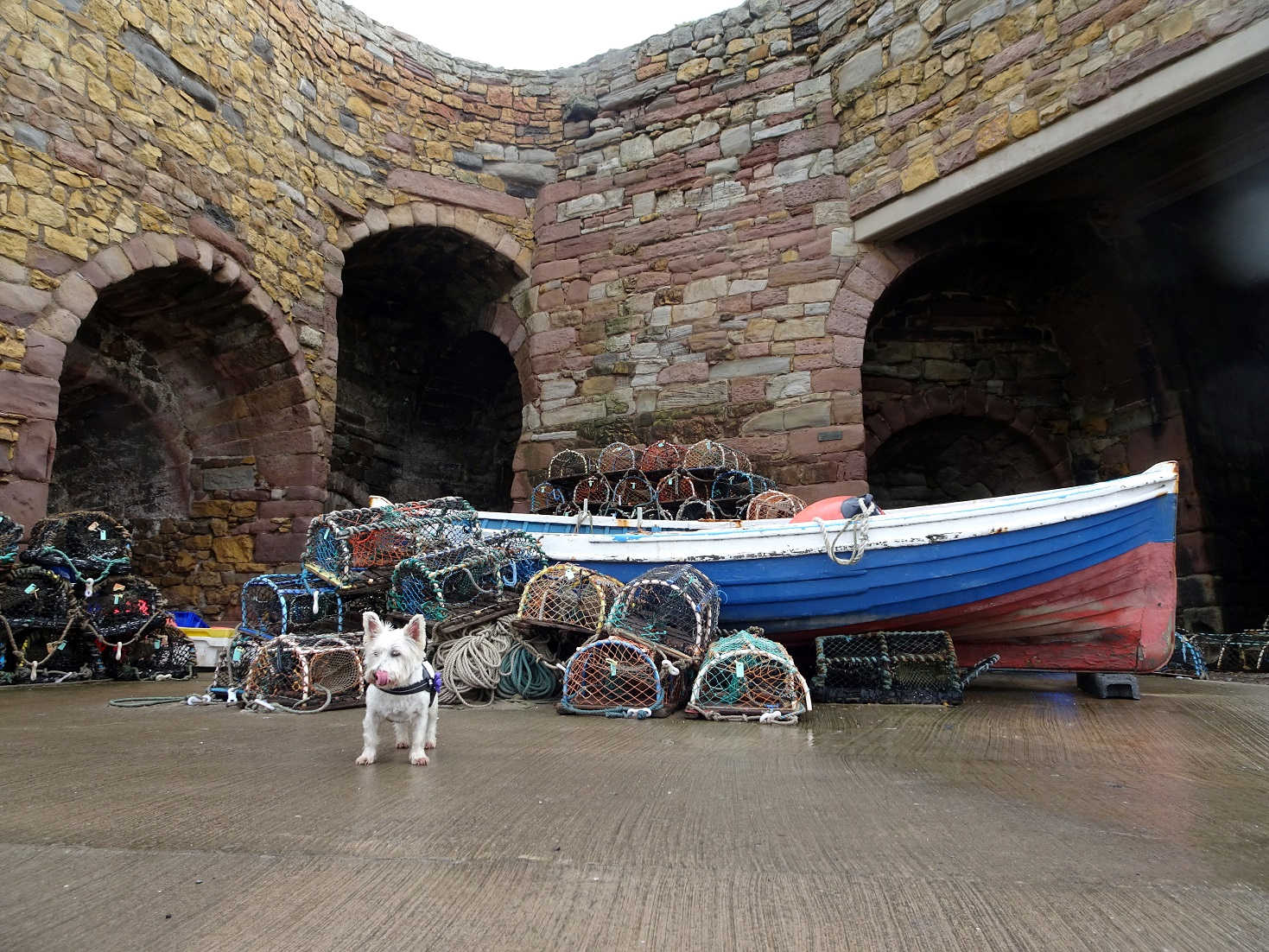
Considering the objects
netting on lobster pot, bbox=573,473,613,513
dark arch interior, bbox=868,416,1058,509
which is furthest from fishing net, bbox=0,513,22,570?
dark arch interior, bbox=868,416,1058,509

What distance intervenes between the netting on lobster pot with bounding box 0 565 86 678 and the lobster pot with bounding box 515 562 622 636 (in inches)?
125

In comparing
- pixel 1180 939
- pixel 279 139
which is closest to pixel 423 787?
pixel 1180 939

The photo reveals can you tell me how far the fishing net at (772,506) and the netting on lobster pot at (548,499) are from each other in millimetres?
1911

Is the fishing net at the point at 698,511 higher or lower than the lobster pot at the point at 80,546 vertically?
higher

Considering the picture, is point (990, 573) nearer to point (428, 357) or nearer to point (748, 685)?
point (748, 685)

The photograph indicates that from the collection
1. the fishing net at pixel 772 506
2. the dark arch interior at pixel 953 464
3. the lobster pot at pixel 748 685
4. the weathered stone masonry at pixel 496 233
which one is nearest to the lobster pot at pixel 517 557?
the lobster pot at pixel 748 685

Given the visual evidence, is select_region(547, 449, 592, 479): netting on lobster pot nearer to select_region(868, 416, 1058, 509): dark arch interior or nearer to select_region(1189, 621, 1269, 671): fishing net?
select_region(868, 416, 1058, 509): dark arch interior

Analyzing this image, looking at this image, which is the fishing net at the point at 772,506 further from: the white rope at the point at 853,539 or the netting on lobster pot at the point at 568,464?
the netting on lobster pot at the point at 568,464

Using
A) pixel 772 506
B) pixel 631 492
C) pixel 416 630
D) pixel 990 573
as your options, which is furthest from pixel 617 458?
pixel 416 630

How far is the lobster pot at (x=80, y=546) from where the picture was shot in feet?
17.0

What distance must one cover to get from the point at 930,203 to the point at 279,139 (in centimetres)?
607

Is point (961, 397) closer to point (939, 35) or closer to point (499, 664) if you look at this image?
point (939, 35)

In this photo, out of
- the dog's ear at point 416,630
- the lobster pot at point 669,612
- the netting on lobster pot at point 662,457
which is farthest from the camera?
the netting on lobster pot at point 662,457

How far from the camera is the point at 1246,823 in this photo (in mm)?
1996
